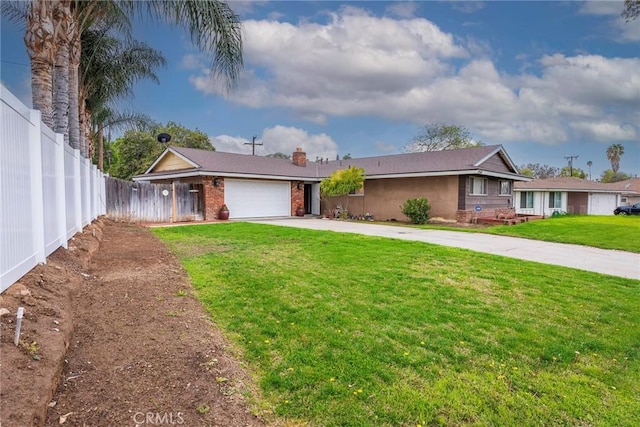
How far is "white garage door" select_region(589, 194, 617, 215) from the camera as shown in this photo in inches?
1337

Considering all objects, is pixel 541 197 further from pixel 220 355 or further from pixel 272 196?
pixel 220 355

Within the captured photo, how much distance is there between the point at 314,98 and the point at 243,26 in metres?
18.4

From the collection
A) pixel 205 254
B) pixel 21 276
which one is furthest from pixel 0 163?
pixel 205 254

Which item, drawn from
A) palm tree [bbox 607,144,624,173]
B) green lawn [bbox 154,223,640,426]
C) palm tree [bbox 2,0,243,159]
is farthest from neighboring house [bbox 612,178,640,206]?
palm tree [bbox 2,0,243,159]

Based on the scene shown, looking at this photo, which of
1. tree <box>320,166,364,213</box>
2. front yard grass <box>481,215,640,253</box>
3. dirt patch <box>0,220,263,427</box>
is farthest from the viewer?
tree <box>320,166,364,213</box>

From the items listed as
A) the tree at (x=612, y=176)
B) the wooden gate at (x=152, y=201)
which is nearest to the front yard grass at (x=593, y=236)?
the wooden gate at (x=152, y=201)

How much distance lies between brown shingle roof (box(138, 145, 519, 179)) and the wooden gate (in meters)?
1.42

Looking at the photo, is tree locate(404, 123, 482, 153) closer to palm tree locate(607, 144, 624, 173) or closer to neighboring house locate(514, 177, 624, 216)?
neighboring house locate(514, 177, 624, 216)

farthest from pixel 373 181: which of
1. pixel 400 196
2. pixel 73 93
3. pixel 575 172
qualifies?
pixel 575 172

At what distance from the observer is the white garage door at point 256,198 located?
19547 millimetres

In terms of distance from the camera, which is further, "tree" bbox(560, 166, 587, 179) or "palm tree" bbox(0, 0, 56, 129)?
"tree" bbox(560, 166, 587, 179)

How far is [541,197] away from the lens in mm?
30078

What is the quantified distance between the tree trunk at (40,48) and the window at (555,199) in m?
34.2

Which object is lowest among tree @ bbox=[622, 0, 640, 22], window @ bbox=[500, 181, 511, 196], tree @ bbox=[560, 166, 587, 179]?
window @ bbox=[500, 181, 511, 196]
